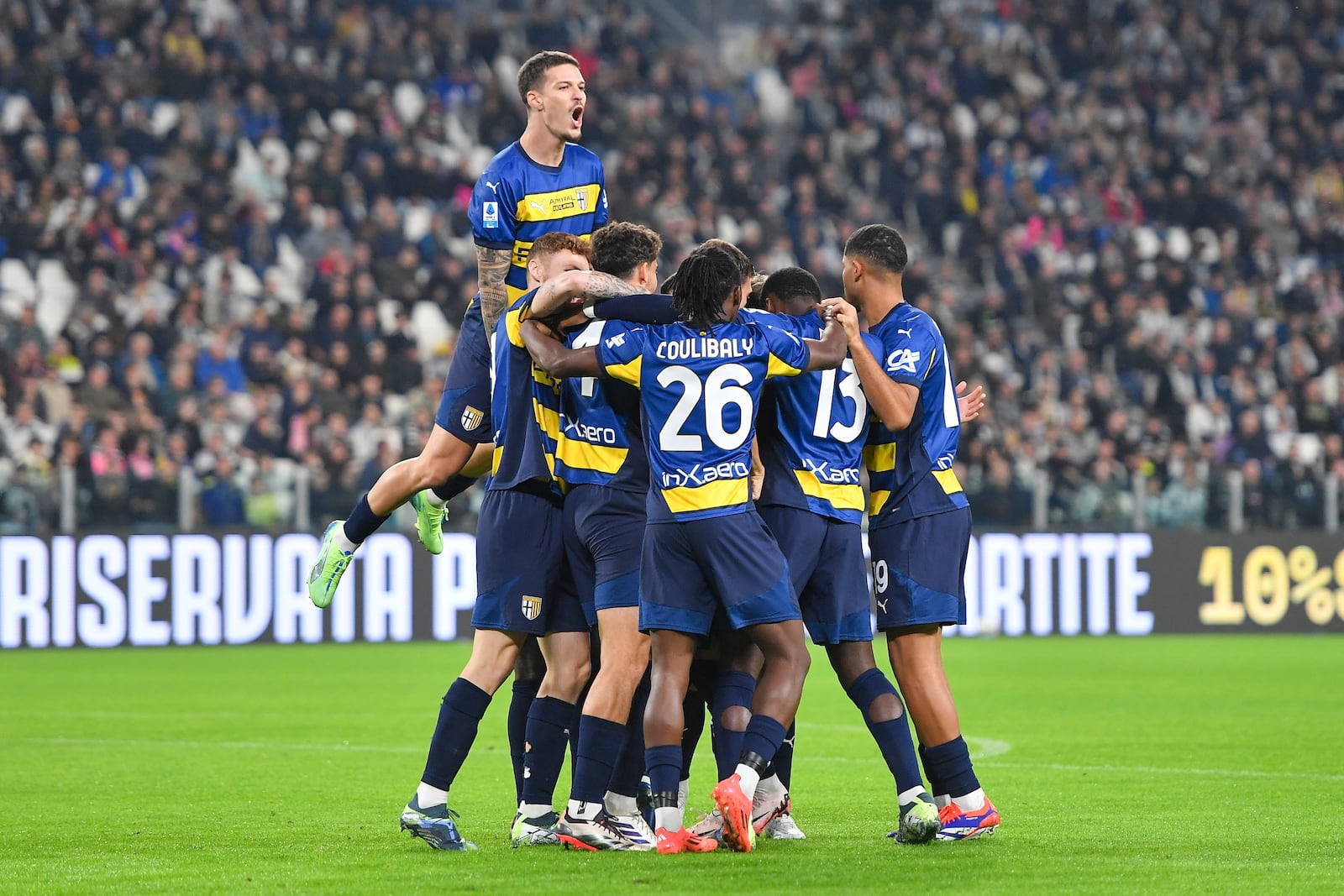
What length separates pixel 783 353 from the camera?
6.00 meters

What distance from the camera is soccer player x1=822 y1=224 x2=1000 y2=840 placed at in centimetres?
629

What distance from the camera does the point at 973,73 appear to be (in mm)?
25406

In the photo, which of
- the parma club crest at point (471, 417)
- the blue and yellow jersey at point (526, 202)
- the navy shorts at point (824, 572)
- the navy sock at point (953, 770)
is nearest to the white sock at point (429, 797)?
the navy shorts at point (824, 572)

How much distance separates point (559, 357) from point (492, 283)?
1.12m

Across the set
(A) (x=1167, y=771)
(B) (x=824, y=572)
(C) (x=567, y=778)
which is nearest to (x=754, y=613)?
(B) (x=824, y=572)

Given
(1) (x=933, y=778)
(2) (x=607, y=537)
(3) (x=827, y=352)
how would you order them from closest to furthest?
(3) (x=827, y=352)
(2) (x=607, y=537)
(1) (x=933, y=778)

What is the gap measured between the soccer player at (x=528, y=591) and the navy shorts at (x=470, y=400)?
429mm

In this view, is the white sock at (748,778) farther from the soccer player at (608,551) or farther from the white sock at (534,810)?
the white sock at (534,810)

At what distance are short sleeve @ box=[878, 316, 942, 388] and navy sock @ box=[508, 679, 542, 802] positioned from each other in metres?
1.83

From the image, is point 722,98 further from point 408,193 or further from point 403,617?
point 403,617

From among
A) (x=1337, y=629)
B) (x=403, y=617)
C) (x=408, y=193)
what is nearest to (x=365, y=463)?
(x=403, y=617)

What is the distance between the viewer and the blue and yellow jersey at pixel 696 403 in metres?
5.91

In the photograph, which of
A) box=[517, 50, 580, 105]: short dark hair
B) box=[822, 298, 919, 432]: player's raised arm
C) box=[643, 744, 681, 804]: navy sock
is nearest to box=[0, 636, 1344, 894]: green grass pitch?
box=[643, 744, 681, 804]: navy sock

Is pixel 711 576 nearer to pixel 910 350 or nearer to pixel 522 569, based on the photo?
pixel 522 569
